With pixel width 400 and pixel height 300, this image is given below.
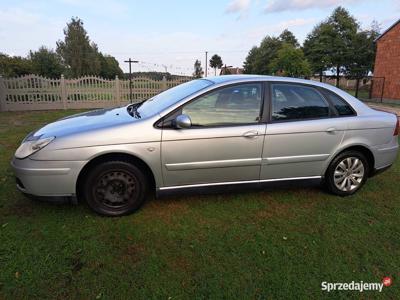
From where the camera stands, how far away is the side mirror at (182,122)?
2936 mm

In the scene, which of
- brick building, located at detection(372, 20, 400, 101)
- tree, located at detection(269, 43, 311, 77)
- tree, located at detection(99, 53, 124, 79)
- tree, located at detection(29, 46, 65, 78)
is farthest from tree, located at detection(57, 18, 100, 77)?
brick building, located at detection(372, 20, 400, 101)

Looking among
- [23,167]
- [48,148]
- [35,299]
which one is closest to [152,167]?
[48,148]

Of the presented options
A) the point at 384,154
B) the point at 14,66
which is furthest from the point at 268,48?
the point at 384,154

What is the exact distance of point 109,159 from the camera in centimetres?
301

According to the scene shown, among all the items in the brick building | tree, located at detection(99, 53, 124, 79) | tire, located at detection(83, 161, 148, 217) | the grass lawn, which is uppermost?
tree, located at detection(99, 53, 124, 79)

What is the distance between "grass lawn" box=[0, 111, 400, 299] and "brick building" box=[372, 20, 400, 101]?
728 inches

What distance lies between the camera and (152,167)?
3.06 metres

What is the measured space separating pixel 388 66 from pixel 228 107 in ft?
68.2

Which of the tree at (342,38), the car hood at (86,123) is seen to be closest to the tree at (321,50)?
the tree at (342,38)

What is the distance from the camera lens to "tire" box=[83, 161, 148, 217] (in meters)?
2.99

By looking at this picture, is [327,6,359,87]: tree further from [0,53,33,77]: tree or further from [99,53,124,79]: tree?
[99,53,124,79]: tree

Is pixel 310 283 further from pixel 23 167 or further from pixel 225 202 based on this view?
pixel 23 167

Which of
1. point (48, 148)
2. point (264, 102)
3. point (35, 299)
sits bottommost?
point (35, 299)

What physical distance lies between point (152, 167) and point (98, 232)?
0.84 meters
